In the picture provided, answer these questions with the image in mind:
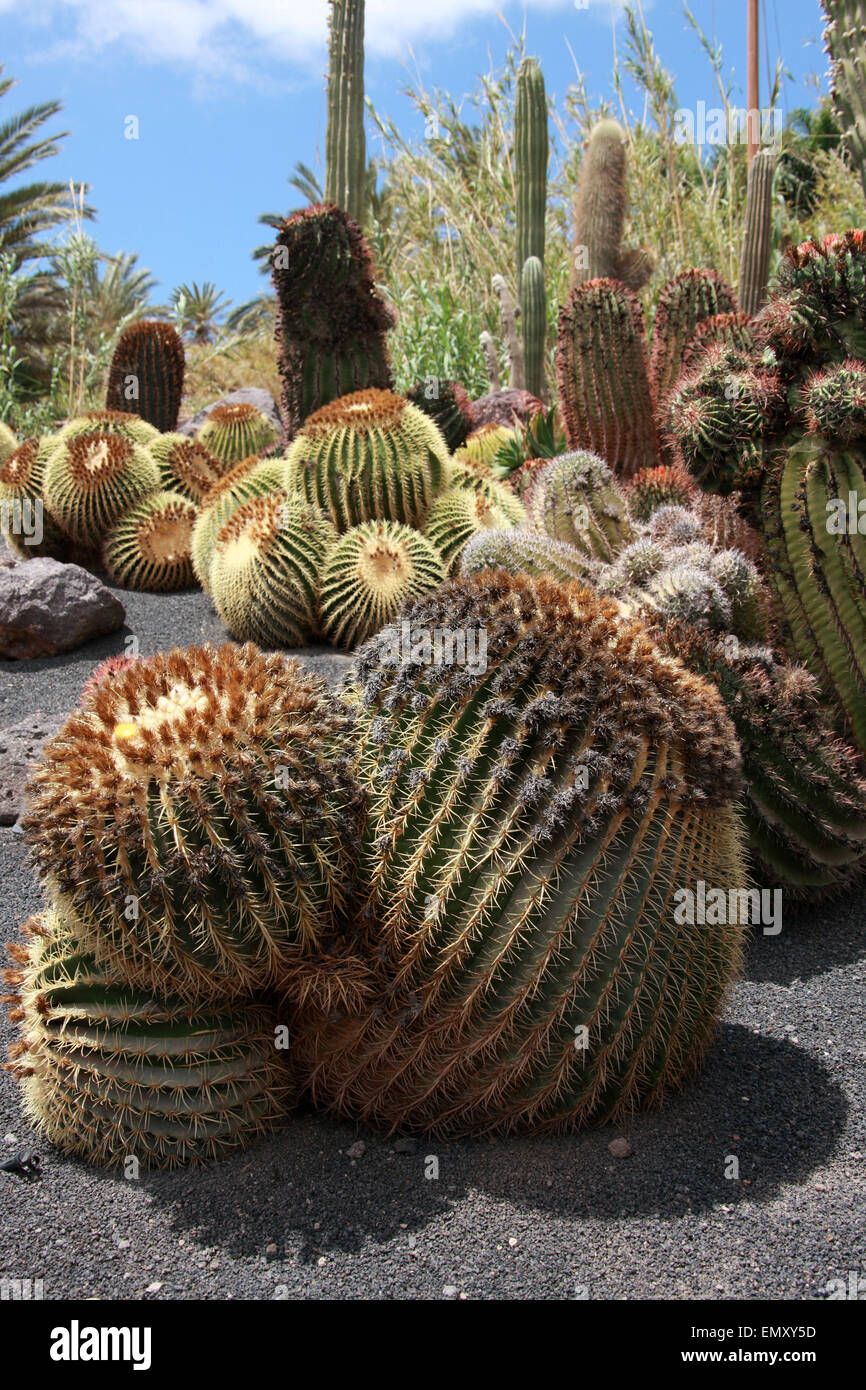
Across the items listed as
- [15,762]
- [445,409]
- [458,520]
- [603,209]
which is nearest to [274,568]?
[458,520]

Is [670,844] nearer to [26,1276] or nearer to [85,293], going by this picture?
[26,1276]

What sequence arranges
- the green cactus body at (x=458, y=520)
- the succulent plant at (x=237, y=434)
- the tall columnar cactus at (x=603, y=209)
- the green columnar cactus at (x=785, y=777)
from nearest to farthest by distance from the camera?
the green columnar cactus at (x=785, y=777) → the green cactus body at (x=458, y=520) → the succulent plant at (x=237, y=434) → the tall columnar cactus at (x=603, y=209)

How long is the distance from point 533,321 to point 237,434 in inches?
126

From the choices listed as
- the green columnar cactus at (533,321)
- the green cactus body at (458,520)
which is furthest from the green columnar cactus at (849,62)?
the green columnar cactus at (533,321)

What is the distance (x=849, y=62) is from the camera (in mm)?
6188

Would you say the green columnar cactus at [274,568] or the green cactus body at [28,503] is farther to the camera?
the green cactus body at [28,503]

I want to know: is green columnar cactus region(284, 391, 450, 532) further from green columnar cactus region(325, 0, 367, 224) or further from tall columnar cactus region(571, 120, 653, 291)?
tall columnar cactus region(571, 120, 653, 291)

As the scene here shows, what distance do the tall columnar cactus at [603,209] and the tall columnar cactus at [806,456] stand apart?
7.79 metres

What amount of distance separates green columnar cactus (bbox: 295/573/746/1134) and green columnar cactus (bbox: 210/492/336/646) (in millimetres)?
3270

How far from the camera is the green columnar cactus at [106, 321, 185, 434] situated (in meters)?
9.68

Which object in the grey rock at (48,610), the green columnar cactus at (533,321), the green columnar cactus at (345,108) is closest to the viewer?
the grey rock at (48,610)

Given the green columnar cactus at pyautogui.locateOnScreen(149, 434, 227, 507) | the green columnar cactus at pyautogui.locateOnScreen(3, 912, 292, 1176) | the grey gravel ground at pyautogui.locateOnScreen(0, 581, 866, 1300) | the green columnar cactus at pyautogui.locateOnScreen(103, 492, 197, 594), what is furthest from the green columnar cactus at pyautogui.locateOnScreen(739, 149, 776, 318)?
the green columnar cactus at pyautogui.locateOnScreen(3, 912, 292, 1176)

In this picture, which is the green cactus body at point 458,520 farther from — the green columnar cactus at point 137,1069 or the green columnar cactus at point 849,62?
the green columnar cactus at point 137,1069

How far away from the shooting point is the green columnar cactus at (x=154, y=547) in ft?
24.1
